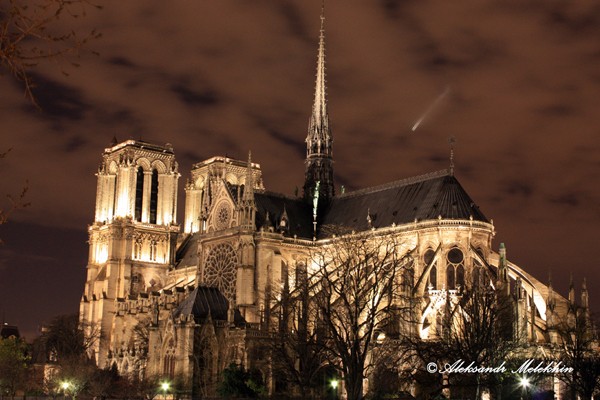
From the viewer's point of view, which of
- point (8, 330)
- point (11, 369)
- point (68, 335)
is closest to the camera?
point (11, 369)

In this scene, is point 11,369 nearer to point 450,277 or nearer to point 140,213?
point 140,213

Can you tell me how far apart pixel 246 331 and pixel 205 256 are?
1761cm

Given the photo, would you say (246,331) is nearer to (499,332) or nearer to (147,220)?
(499,332)

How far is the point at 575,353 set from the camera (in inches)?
1793

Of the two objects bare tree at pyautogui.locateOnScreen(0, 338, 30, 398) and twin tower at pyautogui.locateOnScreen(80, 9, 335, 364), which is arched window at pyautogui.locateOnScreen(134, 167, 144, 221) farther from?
bare tree at pyautogui.locateOnScreen(0, 338, 30, 398)

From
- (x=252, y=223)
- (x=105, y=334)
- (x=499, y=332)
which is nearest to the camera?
(x=499, y=332)

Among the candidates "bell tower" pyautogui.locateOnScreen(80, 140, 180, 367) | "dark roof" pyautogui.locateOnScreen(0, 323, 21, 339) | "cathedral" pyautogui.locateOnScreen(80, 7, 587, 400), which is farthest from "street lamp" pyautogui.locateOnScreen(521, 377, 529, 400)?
"dark roof" pyautogui.locateOnScreen(0, 323, 21, 339)

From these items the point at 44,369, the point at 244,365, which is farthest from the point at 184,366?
the point at 44,369

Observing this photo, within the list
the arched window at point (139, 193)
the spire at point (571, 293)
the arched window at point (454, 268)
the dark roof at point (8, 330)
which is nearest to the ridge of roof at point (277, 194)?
the arched window at point (454, 268)

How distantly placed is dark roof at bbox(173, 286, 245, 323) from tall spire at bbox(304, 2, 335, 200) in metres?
Result: 19.3

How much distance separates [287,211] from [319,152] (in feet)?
25.5

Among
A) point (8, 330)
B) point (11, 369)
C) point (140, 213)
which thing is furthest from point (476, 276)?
point (8, 330)

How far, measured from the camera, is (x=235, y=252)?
65.0 metres

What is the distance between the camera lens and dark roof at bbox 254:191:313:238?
223 feet
